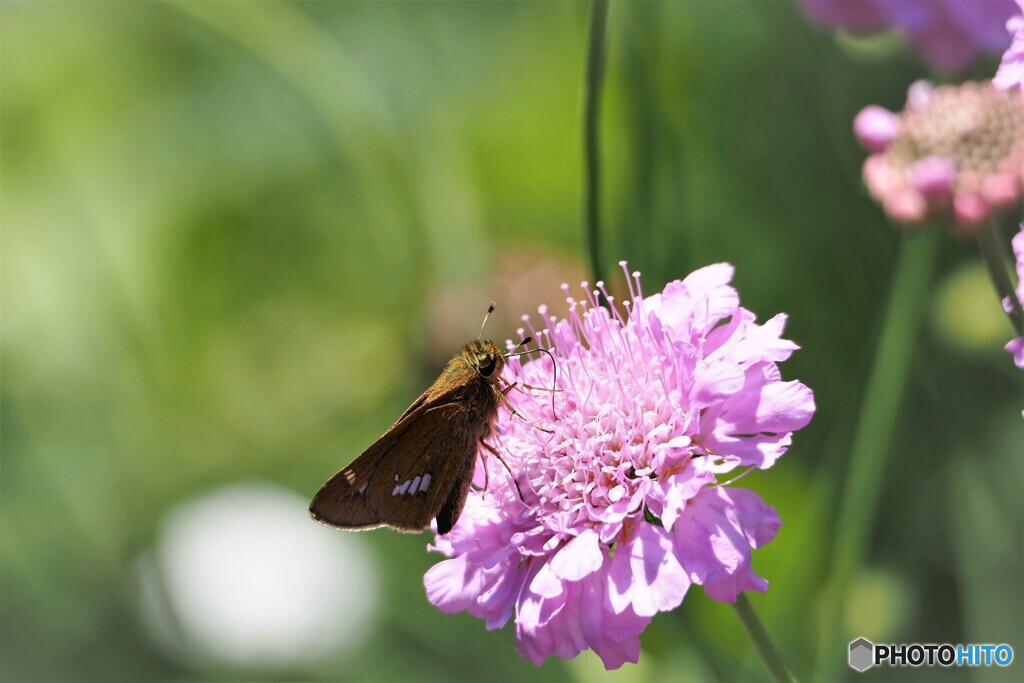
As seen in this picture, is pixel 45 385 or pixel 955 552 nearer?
pixel 955 552

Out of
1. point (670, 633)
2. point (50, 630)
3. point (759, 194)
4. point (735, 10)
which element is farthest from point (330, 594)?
point (735, 10)

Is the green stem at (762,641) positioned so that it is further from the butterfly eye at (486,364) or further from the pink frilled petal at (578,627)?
the butterfly eye at (486,364)

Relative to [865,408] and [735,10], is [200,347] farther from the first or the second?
[865,408]

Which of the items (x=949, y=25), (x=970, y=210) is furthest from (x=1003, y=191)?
(x=949, y=25)

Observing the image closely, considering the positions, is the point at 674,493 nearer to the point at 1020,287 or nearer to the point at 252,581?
the point at 1020,287

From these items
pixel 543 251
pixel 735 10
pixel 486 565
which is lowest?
pixel 486 565

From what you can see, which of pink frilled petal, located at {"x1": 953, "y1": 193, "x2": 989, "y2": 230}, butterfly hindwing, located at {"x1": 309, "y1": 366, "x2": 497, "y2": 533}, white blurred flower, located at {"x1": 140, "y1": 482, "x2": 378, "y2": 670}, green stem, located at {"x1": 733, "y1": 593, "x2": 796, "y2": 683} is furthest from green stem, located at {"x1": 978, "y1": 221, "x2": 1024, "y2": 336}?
white blurred flower, located at {"x1": 140, "y1": 482, "x2": 378, "y2": 670}

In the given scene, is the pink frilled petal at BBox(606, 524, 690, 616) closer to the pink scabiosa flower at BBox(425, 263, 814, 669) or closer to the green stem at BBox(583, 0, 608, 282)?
the pink scabiosa flower at BBox(425, 263, 814, 669)
